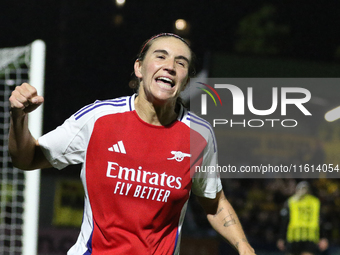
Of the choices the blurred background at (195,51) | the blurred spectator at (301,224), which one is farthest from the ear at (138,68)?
the blurred spectator at (301,224)

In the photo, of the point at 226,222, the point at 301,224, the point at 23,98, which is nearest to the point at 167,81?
the point at 23,98

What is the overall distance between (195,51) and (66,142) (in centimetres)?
1550

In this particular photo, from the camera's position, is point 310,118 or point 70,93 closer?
point 310,118

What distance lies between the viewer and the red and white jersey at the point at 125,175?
7.29 ft

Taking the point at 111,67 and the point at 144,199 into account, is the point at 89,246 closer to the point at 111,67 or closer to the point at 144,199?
the point at 144,199

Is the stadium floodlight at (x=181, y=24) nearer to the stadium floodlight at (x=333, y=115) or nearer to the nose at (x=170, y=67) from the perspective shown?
the stadium floodlight at (x=333, y=115)

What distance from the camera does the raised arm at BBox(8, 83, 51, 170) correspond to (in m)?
2.04

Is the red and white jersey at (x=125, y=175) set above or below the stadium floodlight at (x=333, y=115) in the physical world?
below

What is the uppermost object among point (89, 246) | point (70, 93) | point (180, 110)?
point (70, 93)

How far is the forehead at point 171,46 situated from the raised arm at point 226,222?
83 cm

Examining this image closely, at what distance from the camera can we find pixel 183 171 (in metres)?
2.39

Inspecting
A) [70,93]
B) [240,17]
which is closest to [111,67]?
[70,93]

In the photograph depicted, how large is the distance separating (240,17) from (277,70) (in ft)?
38.5

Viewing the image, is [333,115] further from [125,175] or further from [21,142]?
[21,142]
